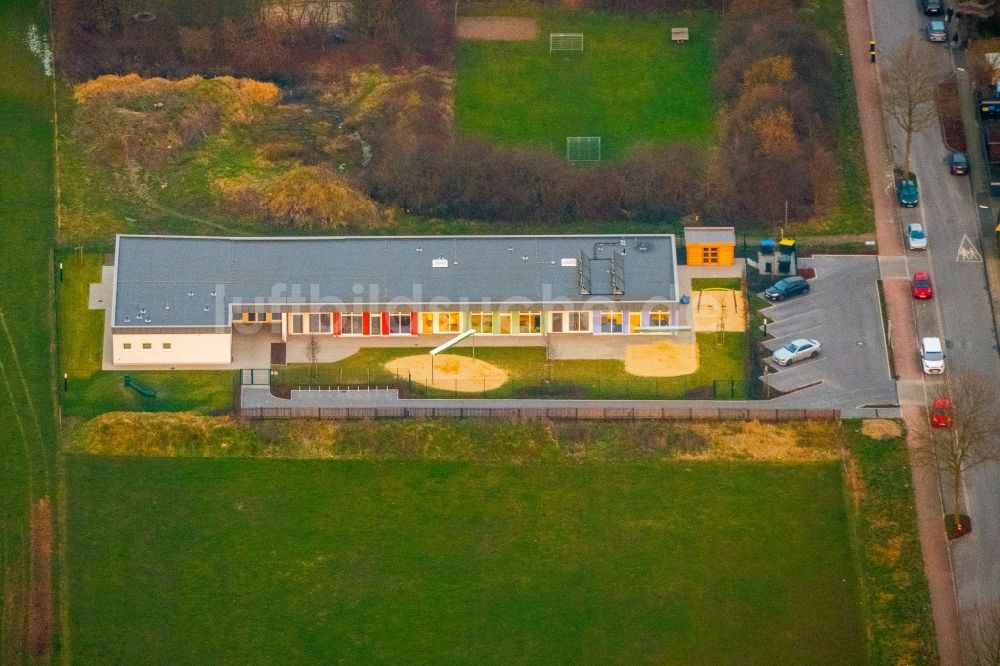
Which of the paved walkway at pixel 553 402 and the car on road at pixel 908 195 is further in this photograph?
the car on road at pixel 908 195

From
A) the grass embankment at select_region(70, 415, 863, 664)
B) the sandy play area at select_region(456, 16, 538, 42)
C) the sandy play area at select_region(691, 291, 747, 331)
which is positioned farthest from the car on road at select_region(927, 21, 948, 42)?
the grass embankment at select_region(70, 415, 863, 664)

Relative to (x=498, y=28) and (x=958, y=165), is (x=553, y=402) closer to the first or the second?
(x=958, y=165)

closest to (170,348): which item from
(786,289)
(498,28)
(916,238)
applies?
(786,289)

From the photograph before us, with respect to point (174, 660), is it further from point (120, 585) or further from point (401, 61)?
point (401, 61)

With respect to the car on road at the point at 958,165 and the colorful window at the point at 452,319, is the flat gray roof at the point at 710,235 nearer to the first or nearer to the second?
the colorful window at the point at 452,319

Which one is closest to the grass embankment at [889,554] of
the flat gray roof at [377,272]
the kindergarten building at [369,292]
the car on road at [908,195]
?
the kindergarten building at [369,292]
